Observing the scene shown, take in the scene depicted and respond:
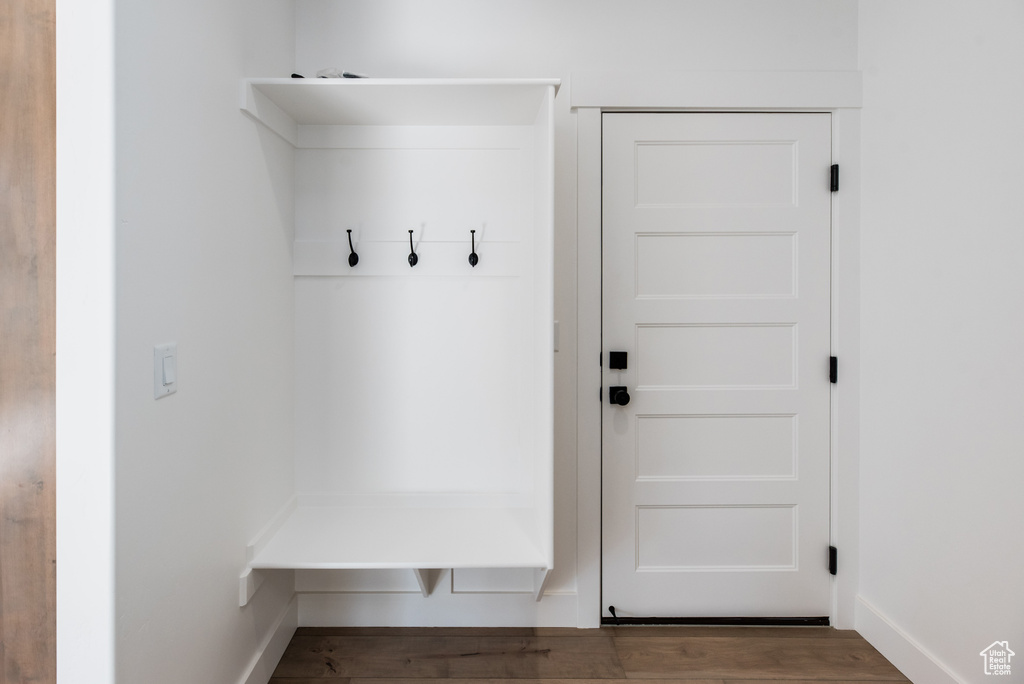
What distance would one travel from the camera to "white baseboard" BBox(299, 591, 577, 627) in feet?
6.88

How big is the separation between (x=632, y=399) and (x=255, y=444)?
4.28 feet

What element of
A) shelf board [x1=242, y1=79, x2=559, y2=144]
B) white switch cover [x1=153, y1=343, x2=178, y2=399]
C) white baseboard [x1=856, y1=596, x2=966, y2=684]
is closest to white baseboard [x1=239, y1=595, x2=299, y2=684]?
white switch cover [x1=153, y1=343, x2=178, y2=399]

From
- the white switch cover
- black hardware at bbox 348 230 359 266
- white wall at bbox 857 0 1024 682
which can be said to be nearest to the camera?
the white switch cover

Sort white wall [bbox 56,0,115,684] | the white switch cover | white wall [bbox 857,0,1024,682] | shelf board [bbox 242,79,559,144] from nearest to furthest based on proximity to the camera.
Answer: white wall [bbox 56,0,115,684]
the white switch cover
white wall [bbox 857,0,1024,682]
shelf board [bbox 242,79,559,144]

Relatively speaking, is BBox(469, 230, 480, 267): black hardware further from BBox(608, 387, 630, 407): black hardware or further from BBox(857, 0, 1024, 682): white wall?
BBox(857, 0, 1024, 682): white wall

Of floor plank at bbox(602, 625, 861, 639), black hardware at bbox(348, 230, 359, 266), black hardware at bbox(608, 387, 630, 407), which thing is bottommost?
floor plank at bbox(602, 625, 861, 639)

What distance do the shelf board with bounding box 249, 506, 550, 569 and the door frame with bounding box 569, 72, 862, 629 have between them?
1.26ft

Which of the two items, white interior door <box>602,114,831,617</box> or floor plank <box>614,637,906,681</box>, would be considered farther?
white interior door <box>602,114,831,617</box>

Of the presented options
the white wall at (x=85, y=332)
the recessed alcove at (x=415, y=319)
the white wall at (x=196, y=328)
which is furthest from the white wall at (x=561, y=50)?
the white wall at (x=85, y=332)

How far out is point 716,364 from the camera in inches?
82.9

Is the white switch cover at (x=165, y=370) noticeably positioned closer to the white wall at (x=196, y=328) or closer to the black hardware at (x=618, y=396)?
the white wall at (x=196, y=328)

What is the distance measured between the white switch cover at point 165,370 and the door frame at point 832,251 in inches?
51.0

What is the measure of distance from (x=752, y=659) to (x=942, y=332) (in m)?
1.24

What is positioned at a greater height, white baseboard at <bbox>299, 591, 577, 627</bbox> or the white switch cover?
the white switch cover
